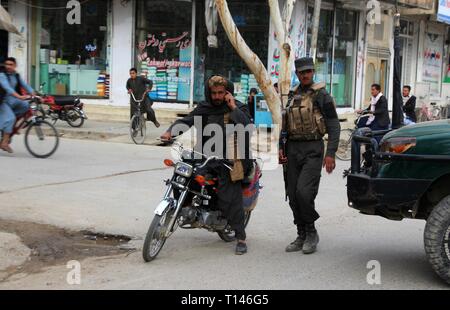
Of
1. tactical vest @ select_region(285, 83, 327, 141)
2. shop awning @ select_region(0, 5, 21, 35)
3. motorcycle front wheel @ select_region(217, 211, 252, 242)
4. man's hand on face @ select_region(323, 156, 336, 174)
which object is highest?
shop awning @ select_region(0, 5, 21, 35)

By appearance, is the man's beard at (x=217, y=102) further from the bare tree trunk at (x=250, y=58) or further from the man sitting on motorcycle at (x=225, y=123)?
the bare tree trunk at (x=250, y=58)

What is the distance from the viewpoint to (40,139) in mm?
12156

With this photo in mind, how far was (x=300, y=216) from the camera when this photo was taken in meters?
6.33

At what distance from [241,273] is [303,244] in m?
1.05

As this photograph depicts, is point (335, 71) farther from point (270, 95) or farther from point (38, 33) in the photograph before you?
point (38, 33)

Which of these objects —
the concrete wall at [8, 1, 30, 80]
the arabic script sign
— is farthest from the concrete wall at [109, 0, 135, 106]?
the concrete wall at [8, 1, 30, 80]

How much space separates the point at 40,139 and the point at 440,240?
8952mm

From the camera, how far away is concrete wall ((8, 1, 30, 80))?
67.9 ft

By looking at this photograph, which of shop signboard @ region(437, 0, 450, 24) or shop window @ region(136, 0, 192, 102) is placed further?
shop signboard @ region(437, 0, 450, 24)

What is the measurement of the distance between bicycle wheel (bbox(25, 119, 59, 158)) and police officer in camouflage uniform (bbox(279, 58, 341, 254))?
707 centimetres

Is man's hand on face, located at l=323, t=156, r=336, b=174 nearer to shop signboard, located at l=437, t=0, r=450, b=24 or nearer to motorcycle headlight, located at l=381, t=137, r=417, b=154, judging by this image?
motorcycle headlight, located at l=381, t=137, r=417, b=154

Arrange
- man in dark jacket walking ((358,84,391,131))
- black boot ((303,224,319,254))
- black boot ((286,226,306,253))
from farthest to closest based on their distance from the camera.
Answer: man in dark jacket walking ((358,84,391,131))
black boot ((286,226,306,253))
black boot ((303,224,319,254))

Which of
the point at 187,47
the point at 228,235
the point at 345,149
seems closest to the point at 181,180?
the point at 228,235
